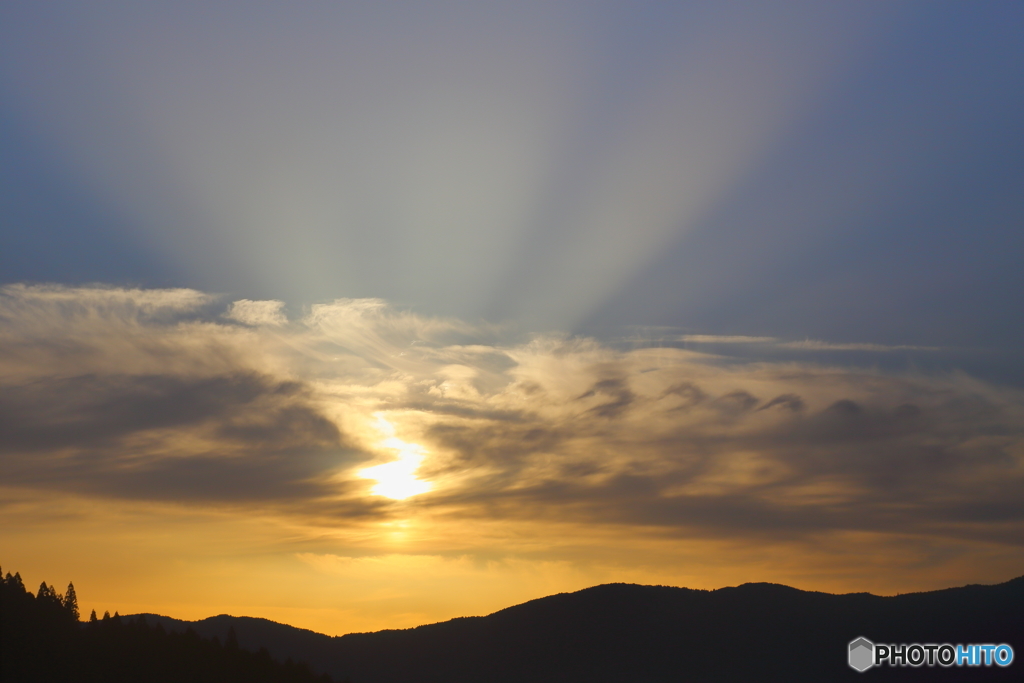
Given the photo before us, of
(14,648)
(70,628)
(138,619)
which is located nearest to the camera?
(14,648)

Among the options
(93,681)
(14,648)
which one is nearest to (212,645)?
(93,681)

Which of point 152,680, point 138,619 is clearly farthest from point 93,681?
point 138,619

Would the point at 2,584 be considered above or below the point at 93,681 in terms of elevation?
above

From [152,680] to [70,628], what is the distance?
24985 millimetres

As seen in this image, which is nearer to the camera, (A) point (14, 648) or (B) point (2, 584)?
(A) point (14, 648)

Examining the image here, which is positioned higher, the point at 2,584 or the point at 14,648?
the point at 2,584

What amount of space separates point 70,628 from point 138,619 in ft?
55.3

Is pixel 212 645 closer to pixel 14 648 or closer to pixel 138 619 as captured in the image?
pixel 138 619

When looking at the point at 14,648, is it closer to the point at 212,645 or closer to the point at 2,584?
the point at 2,584

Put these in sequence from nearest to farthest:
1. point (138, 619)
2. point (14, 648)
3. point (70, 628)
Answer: point (14, 648) → point (70, 628) → point (138, 619)

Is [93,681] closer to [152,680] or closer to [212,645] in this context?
[152,680]

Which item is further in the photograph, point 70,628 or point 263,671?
point 263,671

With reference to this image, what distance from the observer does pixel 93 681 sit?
168375mm

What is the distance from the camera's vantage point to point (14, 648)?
552 ft
